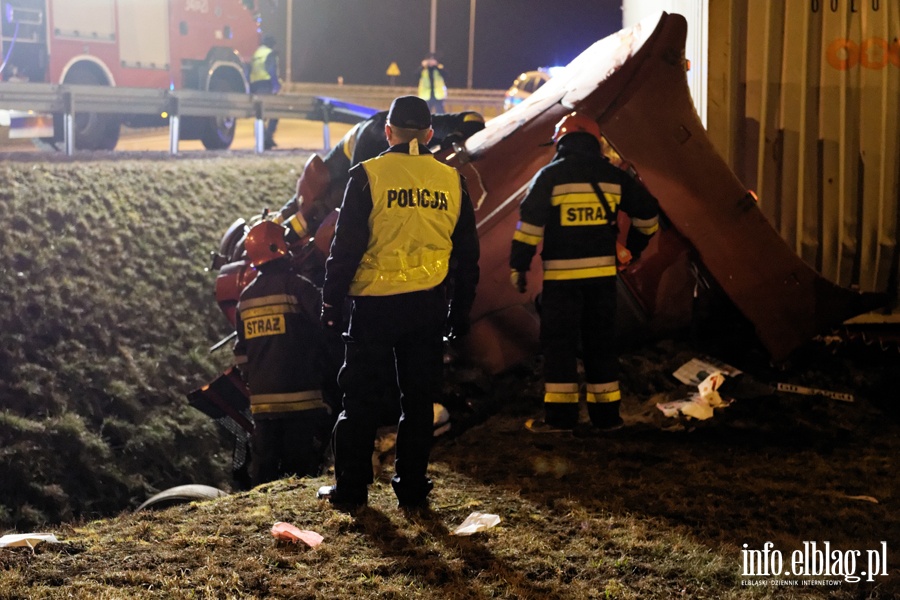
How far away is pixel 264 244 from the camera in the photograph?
4.77 meters

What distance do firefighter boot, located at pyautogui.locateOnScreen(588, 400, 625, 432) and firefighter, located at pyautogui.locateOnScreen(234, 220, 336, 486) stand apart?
141cm

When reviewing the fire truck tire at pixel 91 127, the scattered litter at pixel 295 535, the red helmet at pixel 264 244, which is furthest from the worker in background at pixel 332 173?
the fire truck tire at pixel 91 127

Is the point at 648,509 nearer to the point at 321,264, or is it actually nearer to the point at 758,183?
the point at 321,264

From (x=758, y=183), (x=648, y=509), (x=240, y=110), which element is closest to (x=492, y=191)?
(x=758, y=183)

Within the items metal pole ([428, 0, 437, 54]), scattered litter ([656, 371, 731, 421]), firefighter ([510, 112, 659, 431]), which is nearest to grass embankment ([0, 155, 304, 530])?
firefighter ([510, 112, 659, 431])

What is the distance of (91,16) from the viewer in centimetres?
1043

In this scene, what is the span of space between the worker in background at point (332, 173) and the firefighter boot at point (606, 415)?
6.04ft

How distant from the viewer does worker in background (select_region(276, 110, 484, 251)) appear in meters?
5.30

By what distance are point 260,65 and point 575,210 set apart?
345 inches

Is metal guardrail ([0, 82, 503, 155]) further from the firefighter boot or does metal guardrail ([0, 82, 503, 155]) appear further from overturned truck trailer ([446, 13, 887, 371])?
the firefighter boot

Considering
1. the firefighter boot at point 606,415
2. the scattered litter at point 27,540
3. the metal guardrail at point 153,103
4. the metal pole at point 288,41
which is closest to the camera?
the scattered litter at point 27,540

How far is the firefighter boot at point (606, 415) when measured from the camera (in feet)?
15.1

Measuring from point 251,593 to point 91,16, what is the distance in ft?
30.5

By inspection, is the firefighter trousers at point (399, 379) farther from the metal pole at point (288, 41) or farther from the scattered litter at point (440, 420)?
the metal pole at point (288, 41)
